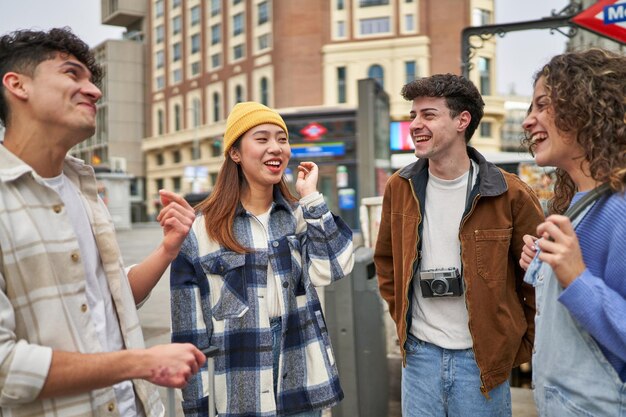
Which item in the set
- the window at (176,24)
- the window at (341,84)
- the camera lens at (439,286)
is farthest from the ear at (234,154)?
the window at (176,24)

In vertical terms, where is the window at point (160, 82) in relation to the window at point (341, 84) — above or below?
→ above

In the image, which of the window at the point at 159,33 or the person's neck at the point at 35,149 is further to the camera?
the window at the point at 159,33

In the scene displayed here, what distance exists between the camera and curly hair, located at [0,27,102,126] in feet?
Result: 5.01

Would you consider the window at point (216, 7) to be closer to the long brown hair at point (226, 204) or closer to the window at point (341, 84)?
the window at point (341, 84)

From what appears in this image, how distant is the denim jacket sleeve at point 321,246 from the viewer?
2.27 m

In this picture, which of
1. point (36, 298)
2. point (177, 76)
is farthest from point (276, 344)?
point (177, 76)

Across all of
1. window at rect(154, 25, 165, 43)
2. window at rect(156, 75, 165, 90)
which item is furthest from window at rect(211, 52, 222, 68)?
window at rect(154, 25, 165, 43)

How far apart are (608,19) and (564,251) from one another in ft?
9.51

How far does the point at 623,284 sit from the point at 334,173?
46.5 feet

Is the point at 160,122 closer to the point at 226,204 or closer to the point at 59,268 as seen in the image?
the point at 226,204

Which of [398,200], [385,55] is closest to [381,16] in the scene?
[385,55]

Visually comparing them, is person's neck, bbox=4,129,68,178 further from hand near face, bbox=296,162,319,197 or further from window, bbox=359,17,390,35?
window, bbox=359,17,390,35

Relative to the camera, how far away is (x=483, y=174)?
2.40 metres

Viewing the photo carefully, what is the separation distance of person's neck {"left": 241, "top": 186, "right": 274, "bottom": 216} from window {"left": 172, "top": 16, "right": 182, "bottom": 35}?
54.9 metres
